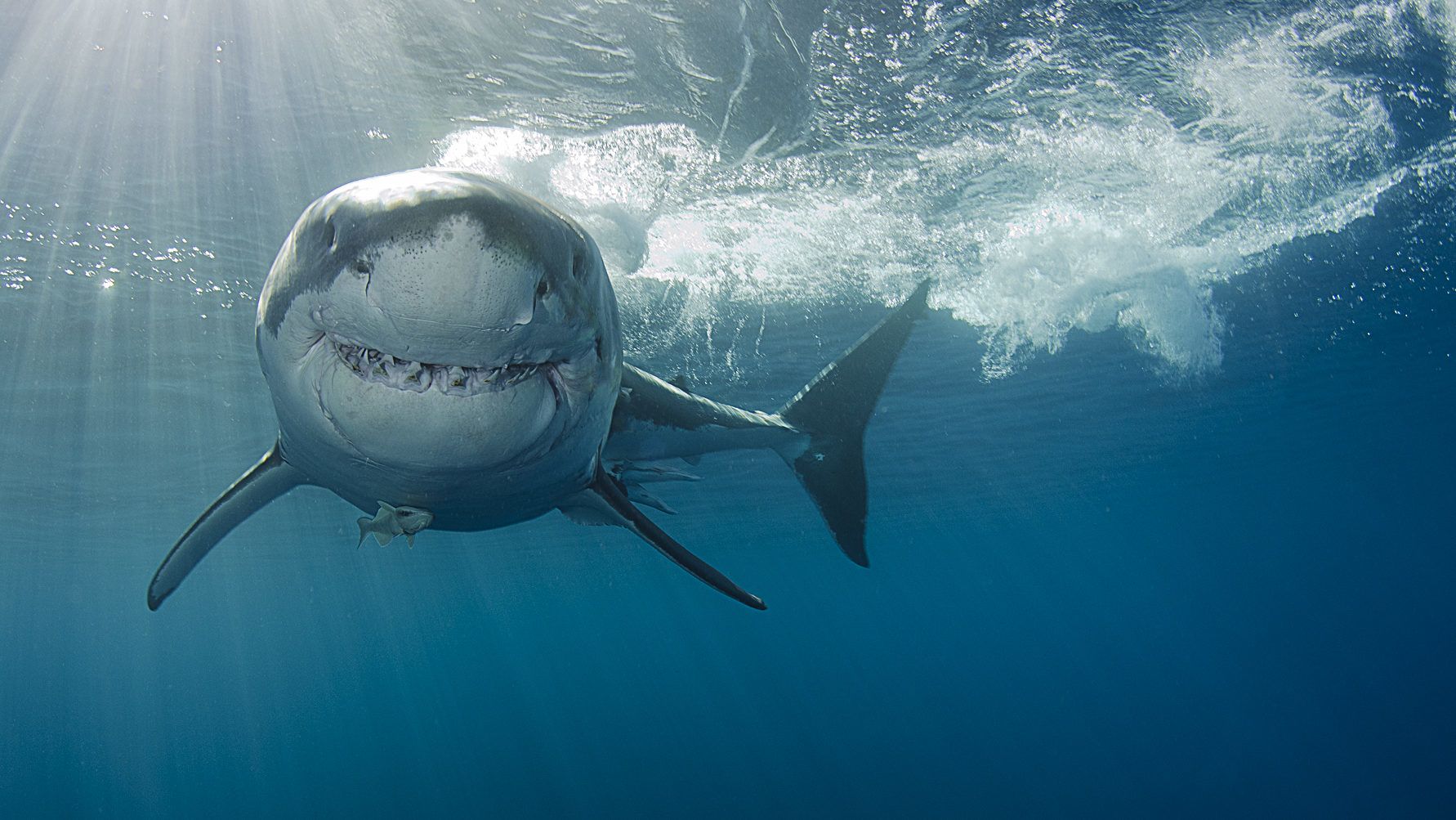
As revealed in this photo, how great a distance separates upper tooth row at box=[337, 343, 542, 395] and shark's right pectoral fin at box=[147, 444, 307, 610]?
7.04 feet

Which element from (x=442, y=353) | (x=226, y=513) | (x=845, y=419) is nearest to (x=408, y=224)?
(x=442, y=353)

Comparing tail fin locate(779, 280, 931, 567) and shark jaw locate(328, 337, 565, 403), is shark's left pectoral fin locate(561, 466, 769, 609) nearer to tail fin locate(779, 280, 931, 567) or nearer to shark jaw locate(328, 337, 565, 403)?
shark jaw locate(328, 337, 565, 403)

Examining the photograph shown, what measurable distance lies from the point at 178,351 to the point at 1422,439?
45463mm

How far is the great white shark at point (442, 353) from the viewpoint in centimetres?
179

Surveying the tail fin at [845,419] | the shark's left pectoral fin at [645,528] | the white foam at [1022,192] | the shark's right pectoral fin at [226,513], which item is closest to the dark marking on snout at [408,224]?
the shark's left pectoral fin at [645,528]

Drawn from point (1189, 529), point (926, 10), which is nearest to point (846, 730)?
point (1189, 529)

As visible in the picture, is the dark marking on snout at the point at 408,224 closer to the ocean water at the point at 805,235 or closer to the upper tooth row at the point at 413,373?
the upper tooth row at the point at 413,373

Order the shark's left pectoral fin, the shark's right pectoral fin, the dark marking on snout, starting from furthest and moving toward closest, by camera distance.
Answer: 1. the shark's right pectoral fin
2. the shark's left pectoral fin
3. the dark marking on snout

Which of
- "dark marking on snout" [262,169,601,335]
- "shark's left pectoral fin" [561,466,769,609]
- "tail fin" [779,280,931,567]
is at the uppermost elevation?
"dark marking on snout" [262,169,601,335]

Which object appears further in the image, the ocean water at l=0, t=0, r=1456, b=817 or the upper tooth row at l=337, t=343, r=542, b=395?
the ocean water at l=0, t=0, r=1456, b=817

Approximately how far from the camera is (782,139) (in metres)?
9.32

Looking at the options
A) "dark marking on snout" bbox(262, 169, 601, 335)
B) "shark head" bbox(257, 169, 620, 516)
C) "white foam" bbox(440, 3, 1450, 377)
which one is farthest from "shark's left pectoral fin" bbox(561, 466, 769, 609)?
"white foam" bbox(440, 3, 1450, 377)

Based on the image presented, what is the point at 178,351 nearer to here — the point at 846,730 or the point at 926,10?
the point at 926,10

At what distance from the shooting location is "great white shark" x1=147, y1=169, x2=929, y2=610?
1789 millimetres
